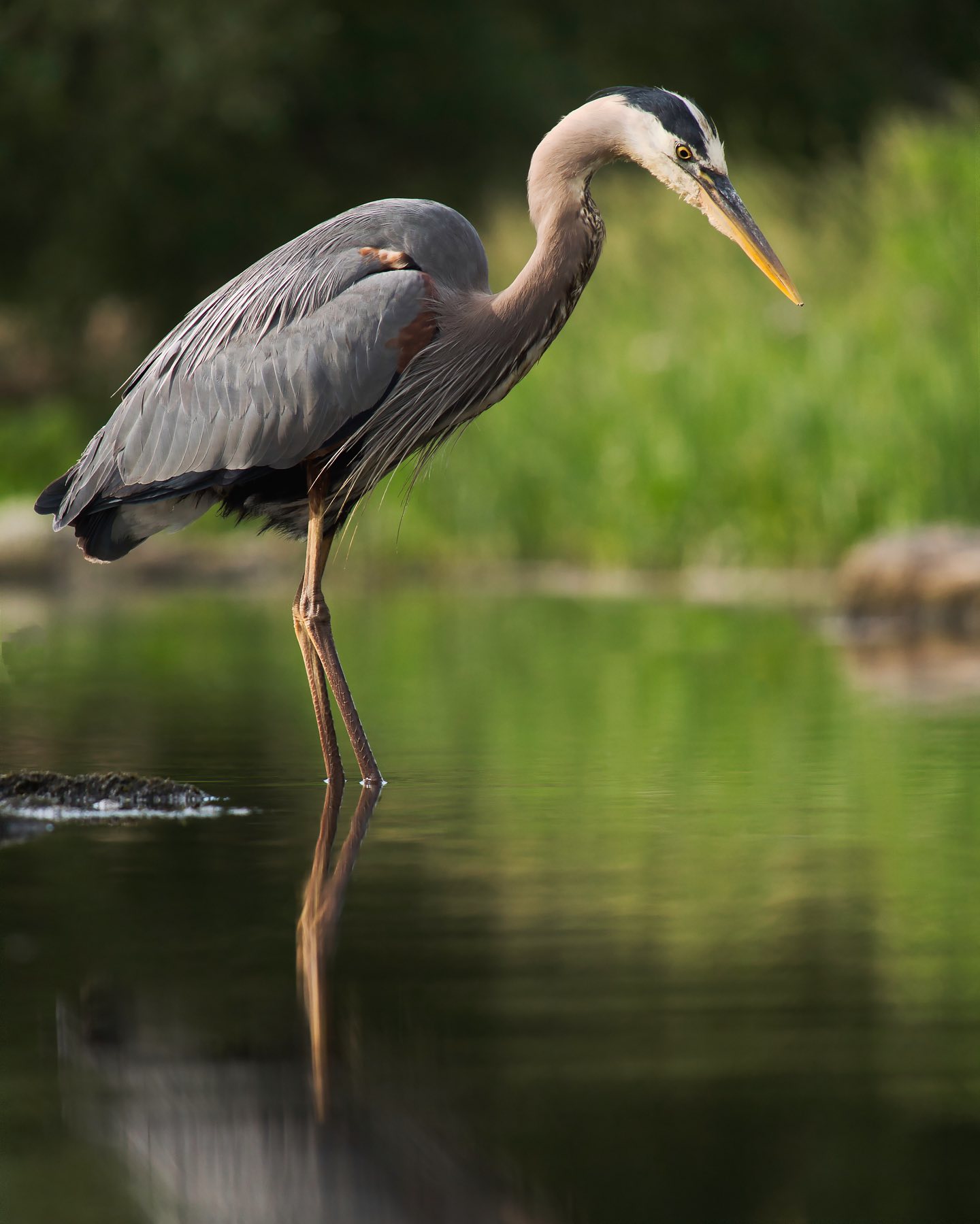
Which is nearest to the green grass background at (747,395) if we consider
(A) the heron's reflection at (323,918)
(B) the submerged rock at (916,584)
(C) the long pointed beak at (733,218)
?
(B) the submerged rock at (916,584)

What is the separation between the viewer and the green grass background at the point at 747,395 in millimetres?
13539

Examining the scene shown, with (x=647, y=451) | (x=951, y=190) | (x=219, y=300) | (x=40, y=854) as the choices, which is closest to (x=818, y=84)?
(x=951, y=190)

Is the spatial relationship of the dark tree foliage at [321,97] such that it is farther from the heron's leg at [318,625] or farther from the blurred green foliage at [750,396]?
the heron's leg at [318,625]

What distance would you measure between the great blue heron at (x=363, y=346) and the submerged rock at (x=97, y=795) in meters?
0.69

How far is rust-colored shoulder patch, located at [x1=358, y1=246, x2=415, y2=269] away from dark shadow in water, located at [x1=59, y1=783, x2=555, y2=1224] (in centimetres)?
341

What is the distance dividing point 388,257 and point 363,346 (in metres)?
0.28

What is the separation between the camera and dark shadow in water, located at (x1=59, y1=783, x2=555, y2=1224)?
7.96 ft

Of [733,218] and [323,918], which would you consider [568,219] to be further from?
[323,918]

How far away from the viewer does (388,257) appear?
6246 millimetres

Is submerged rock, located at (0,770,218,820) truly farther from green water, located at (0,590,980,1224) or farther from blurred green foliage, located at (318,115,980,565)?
blurred green foliage, located at (318,115,980,565)

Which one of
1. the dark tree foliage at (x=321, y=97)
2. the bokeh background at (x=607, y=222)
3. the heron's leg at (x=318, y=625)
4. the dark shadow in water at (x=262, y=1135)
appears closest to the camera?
the dark shadow in water at (x=262, y=1135)

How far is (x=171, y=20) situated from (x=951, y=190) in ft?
31.8

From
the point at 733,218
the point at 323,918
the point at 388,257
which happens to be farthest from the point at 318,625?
the point at 323,918

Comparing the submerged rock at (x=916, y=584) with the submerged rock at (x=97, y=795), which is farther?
the submerged rock at (x=916, y=584)
